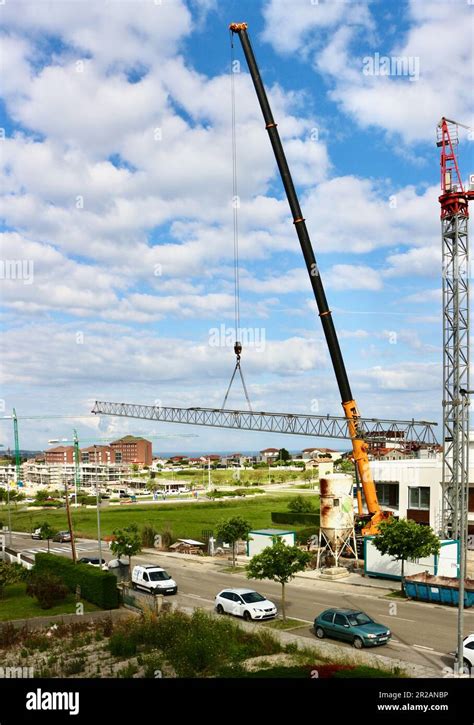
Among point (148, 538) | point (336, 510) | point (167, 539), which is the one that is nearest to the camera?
point (336, 510)

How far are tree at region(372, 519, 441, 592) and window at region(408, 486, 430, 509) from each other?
15630 millimetres

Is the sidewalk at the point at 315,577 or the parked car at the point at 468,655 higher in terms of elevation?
the parked car at the point at 468,655

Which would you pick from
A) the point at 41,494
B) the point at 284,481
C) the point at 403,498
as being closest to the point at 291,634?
the point at 403,498

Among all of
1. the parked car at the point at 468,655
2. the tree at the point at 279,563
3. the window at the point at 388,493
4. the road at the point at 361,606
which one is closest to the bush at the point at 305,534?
the window at the point at 388,493

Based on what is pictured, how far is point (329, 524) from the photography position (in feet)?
135

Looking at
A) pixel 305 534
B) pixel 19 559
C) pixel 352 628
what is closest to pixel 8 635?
pixel 352 628

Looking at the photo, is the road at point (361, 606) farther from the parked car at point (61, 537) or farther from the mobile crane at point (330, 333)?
the parked car at point (61, 537)

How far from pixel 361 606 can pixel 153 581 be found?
37.8 ft

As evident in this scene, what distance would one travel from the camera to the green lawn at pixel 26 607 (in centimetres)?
3031

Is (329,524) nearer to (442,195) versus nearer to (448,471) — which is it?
(448,471)

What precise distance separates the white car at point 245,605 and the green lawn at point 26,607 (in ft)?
21.1

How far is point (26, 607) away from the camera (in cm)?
3206

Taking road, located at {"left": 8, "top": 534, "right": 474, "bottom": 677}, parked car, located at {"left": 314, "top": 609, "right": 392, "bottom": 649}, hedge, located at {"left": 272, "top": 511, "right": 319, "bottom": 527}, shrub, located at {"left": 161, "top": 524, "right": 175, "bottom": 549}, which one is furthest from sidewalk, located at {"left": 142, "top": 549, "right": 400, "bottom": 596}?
hedge, located at {"left": 272, "top": 511, "right": 319, "bottom": 527}

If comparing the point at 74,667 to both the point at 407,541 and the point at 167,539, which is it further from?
the point at 167,539
